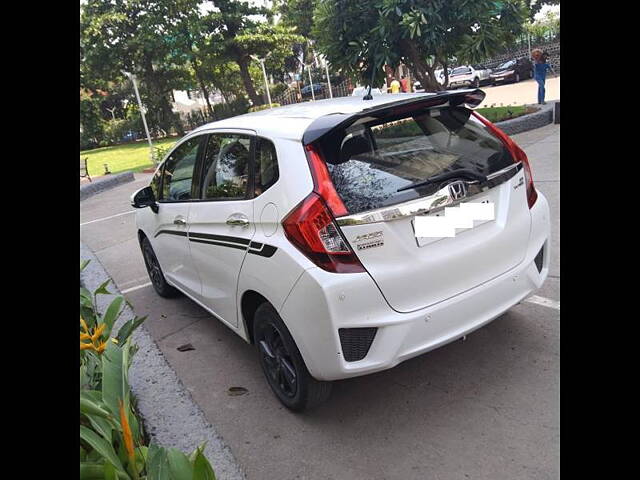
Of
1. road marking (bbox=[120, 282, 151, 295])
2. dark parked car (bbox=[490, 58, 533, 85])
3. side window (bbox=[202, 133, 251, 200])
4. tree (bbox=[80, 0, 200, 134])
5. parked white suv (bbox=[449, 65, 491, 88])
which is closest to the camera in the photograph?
side window (bbox=[202, 133, 251, 200])

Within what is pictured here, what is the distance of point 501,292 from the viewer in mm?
2859

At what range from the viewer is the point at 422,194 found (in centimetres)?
265

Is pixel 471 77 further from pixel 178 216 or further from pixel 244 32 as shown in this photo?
pixel 178 216

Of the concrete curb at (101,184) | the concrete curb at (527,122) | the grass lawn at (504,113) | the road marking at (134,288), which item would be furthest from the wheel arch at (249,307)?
the concrete curb at (101,184)

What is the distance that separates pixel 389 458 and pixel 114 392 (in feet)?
4.58

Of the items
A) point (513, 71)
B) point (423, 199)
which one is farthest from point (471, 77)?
point (423, 199)

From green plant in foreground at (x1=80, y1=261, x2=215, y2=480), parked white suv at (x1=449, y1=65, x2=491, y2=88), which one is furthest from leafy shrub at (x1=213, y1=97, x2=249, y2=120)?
green plant in foreground at (x1=80, y1=261, x2=215, y2=480)

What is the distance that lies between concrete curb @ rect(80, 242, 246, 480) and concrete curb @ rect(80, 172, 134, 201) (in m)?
11.2

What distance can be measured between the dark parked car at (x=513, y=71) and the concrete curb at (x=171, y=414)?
3033 centimetres

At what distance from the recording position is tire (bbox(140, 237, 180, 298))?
5.17m

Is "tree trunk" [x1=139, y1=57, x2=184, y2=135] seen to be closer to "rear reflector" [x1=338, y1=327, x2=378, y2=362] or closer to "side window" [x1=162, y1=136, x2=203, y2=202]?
"side window" [x1=162, y1=136, x2=203, y2=202]

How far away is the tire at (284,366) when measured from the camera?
289 cm

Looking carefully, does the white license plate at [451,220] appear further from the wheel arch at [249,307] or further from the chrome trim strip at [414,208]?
the wheel arch at [249,307]

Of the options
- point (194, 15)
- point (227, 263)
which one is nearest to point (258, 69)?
point (194, 15)
